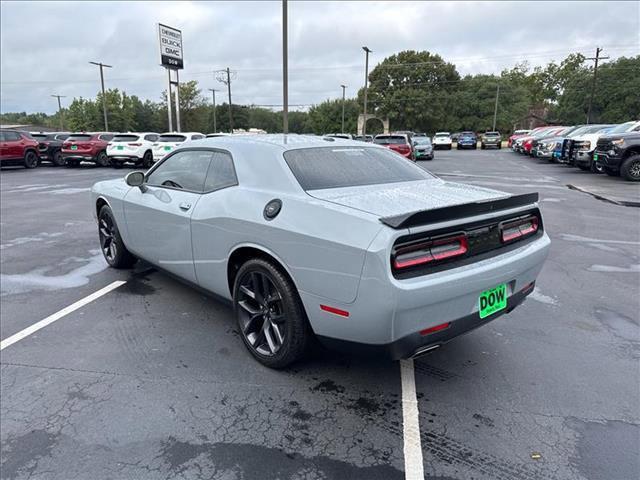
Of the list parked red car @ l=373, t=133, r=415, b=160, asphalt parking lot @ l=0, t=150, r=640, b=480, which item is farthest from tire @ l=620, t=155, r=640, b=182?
asphalt parking lot @ l=0, t=150, r=640, b=480

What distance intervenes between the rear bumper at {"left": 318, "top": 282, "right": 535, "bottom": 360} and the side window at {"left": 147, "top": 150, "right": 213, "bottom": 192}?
1807 millimetres

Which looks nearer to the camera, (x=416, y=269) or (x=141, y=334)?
(x=416, y=269)

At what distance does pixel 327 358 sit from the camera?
3285 millimetres

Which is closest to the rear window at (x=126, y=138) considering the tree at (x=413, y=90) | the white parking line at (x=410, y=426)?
the white parking line at (x=410, y=426)

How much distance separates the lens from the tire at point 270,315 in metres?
2.79

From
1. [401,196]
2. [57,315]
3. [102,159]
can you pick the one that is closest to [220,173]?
[401,196]

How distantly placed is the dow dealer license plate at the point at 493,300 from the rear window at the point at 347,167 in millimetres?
1162

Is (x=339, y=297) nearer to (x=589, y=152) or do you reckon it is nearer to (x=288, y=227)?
(x=288, y=227)

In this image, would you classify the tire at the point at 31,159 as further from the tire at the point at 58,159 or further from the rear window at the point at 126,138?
the rear window at the point at 126,138

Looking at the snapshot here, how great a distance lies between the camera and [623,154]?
1410 cm

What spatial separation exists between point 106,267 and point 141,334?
2.12 meters

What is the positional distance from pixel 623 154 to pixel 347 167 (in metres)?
14.3

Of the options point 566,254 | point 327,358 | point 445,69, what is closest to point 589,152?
point 566,254

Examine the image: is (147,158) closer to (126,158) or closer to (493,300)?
(126,158)
